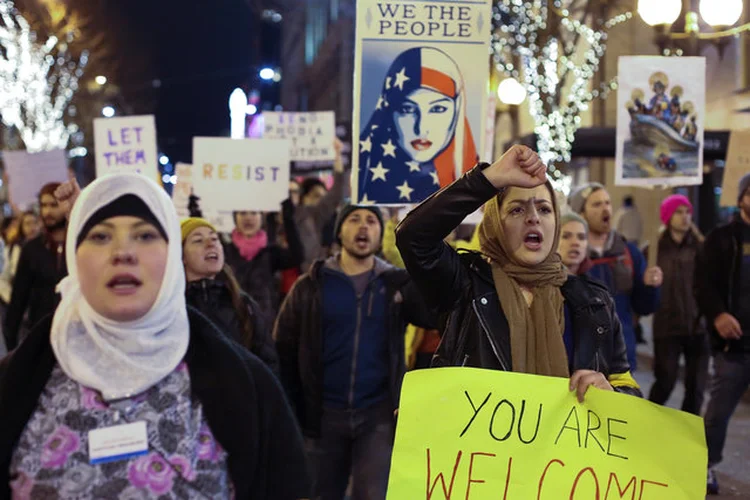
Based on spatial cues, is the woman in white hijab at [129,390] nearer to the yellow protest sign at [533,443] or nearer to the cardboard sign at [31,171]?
the yellow protest sign at [533,443]

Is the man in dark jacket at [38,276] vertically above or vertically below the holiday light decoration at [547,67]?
below

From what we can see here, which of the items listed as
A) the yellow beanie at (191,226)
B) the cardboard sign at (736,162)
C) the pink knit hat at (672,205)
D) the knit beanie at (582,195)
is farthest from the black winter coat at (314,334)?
the pink knit hat at (672,205)

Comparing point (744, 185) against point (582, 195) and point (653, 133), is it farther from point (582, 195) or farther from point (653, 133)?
point (582, 195)

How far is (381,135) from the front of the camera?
5.14 m

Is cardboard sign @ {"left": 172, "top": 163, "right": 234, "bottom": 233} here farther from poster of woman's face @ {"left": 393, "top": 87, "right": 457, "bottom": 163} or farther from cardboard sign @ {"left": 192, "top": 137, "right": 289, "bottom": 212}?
poster of woman's face @ {"left": 393, "top": 87, "right": 457, "bottom": 163}

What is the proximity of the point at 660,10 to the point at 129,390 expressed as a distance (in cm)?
949

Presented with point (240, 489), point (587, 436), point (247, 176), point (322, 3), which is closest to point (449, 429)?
point (587, 436)

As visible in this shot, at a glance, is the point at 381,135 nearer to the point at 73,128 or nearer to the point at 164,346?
the point at 164,346

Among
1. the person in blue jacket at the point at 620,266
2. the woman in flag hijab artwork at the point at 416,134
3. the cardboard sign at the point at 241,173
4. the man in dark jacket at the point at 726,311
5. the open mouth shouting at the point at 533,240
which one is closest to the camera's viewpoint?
the open mouth shouting at the point at 533,240

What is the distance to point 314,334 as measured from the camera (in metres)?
5.61

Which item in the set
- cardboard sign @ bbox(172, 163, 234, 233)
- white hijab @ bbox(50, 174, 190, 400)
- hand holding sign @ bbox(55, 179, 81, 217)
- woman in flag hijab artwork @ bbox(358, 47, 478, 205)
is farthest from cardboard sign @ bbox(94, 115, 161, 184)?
white hijab @ bbox(50, 174, 190, 400)

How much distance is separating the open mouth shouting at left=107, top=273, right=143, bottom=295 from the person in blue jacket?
444 cm

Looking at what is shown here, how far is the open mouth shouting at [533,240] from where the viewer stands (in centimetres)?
355

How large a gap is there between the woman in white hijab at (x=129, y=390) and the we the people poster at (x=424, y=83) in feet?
7.74
